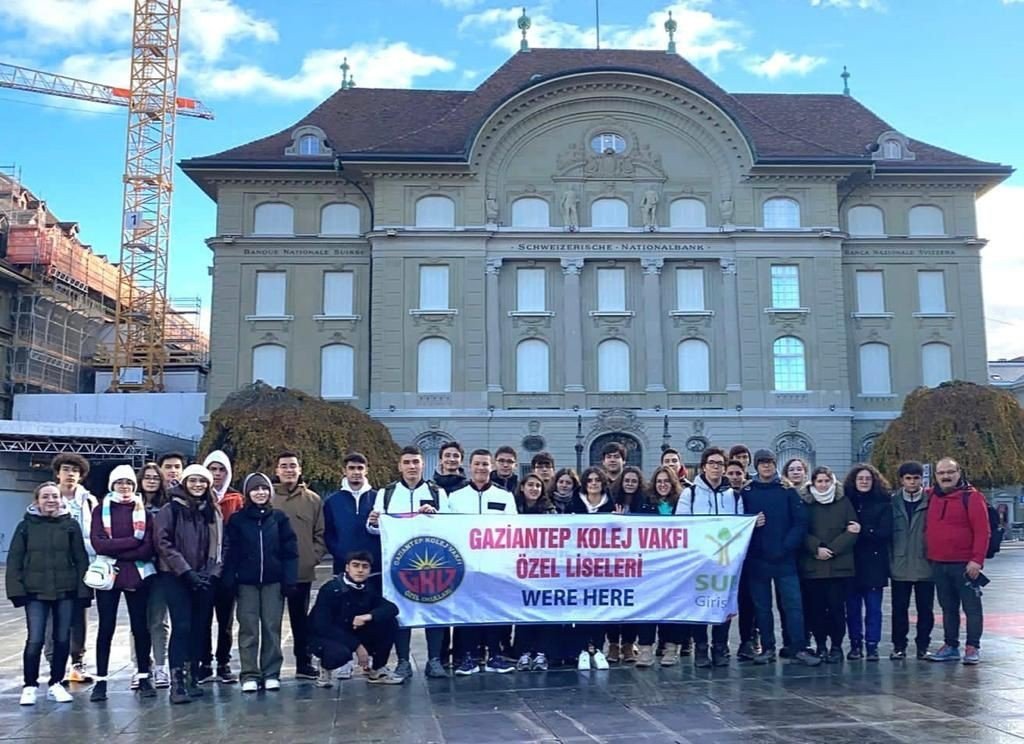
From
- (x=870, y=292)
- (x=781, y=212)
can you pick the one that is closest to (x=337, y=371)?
(x=781, y=212)

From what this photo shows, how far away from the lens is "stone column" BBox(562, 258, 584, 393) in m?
39.2

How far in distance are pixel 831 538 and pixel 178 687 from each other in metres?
6.17

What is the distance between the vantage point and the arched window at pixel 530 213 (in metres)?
40.2

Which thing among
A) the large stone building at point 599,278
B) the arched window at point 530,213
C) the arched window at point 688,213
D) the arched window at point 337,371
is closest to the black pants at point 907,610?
the large stone building at point 599,278

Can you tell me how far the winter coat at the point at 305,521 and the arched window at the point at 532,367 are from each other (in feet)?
96.7

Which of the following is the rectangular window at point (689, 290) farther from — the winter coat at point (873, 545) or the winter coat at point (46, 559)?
the winter coat at point (46, 559)

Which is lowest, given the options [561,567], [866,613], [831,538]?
[866,613]

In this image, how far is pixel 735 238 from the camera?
39875 mm

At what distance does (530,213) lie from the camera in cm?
4028

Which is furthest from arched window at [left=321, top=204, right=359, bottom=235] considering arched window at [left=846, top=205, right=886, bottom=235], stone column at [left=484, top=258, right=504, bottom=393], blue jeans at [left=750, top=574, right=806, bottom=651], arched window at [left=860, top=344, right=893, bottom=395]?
blue jeans at [left=750, top=574, right=806, bottom=651]

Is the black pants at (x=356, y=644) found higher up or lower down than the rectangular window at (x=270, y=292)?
lower down

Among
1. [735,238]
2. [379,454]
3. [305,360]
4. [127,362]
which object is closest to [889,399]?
[735,238]

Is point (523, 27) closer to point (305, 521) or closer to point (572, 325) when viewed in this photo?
point (572, 325)

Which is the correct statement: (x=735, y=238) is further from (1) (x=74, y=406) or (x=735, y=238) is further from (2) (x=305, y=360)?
(1) (x=74, y=406)
